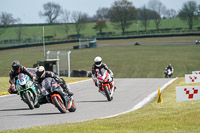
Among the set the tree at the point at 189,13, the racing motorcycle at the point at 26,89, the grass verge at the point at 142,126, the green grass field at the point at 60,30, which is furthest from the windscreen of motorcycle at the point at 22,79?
the tree at the point at 189,13

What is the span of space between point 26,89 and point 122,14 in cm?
12712

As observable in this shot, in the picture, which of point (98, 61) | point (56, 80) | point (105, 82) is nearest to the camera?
point (56, 80)

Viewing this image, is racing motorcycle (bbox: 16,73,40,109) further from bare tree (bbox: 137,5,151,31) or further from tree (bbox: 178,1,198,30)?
bare tree (bbox: 137,5,151,31)

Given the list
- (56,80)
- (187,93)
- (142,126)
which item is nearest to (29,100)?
(56,80)

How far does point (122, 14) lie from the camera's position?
140 metres

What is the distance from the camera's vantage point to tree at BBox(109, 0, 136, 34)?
136 m

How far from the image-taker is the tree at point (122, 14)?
445 feet

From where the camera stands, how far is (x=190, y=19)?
128125mm

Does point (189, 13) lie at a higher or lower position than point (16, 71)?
higher

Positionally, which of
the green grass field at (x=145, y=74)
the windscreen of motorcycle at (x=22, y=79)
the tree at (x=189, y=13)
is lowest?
the green grass field at (x=145, y=74)

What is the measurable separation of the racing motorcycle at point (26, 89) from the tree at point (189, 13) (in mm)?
112344

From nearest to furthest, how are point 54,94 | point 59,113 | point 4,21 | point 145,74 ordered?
point 54,94 < point 59,113 < point 145,74 < point 4,21

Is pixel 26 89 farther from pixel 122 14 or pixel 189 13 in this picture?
pixel 122 14

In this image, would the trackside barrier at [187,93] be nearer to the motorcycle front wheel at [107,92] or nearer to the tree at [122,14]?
the motorcycle front wheel at [107,92]
